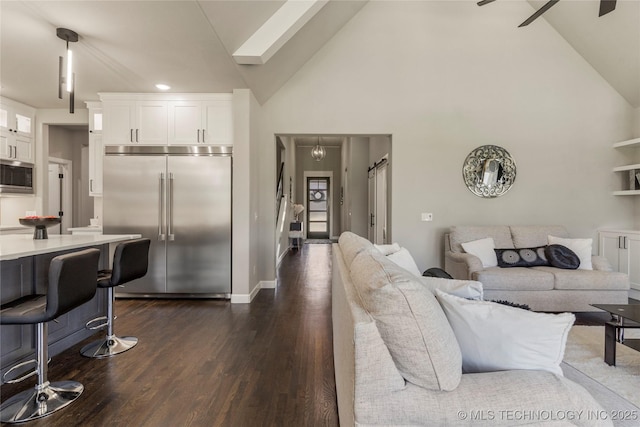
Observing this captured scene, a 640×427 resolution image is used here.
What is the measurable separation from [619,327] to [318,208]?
10471mm

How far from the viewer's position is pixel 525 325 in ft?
4.13

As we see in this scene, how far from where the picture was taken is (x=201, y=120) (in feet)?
13.9

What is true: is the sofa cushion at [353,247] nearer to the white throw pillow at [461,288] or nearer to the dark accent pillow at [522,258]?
the white throw pillow at [461,288]

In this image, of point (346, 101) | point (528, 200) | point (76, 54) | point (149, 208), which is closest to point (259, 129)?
point (346, 101)

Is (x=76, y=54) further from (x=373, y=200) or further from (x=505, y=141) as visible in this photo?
(x=373, y=200)

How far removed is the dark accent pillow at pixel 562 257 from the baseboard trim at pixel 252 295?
3718mm

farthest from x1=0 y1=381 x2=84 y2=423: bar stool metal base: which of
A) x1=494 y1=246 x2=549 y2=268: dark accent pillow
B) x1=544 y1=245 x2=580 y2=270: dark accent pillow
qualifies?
x1=544 y1=245 x2=580 y2=270: dark accent pillow

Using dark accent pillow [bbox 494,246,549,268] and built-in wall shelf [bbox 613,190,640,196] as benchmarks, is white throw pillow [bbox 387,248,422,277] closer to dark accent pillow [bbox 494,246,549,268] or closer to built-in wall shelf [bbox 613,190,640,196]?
dark accent pillow [bbox 494,246,549,268]

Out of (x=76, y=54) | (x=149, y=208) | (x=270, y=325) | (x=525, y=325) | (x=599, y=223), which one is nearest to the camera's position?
(x=525, y=325)

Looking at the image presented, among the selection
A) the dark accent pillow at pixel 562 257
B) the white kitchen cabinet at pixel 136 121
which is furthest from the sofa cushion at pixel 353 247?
the white kitchen cabinet at pixel 136 121

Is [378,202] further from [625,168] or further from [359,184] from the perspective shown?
[625,168]

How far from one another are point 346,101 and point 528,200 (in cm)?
303

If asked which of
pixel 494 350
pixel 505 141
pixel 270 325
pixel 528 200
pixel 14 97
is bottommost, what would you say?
pixel 270 325

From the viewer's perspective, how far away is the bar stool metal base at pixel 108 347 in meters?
2.65
